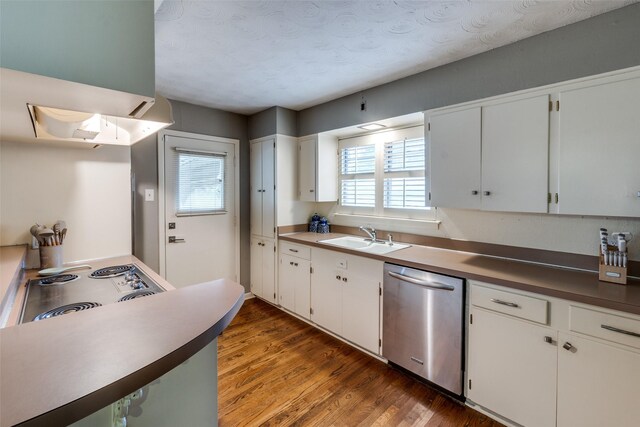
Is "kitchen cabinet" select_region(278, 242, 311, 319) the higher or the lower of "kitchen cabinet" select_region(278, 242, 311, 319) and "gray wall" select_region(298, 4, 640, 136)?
the lower

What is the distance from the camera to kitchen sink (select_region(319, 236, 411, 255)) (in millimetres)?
2687

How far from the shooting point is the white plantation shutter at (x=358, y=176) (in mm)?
3260

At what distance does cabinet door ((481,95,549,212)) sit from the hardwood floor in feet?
4.60

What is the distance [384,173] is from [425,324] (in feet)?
5.21

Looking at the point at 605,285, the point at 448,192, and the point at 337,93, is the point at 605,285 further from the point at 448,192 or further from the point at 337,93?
the point at 337,93

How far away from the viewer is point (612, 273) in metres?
1.65

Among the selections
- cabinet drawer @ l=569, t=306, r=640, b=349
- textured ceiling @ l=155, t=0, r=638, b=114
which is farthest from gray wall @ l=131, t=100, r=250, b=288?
cabinet drawer @ l=569, t=306, r=640, b=349

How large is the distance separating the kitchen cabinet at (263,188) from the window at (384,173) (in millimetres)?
837

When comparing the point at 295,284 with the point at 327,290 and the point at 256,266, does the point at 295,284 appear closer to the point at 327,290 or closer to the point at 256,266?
the point at 327,290

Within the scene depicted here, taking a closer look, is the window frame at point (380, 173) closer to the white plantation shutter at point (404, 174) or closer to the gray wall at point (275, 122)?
the white plantation shutter at point (404, 174)

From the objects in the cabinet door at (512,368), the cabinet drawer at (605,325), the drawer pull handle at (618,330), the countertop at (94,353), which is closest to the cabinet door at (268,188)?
the cabinet door at (512,368)

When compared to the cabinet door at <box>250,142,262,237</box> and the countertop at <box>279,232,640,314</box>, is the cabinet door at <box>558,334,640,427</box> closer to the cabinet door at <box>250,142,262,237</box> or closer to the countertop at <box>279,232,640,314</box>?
the countertop at <box>279,232,640,314</box>

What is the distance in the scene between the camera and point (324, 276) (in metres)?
2.91

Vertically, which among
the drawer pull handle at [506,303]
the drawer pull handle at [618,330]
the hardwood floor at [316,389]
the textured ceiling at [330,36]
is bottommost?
the hardwood floor at [316,389]
